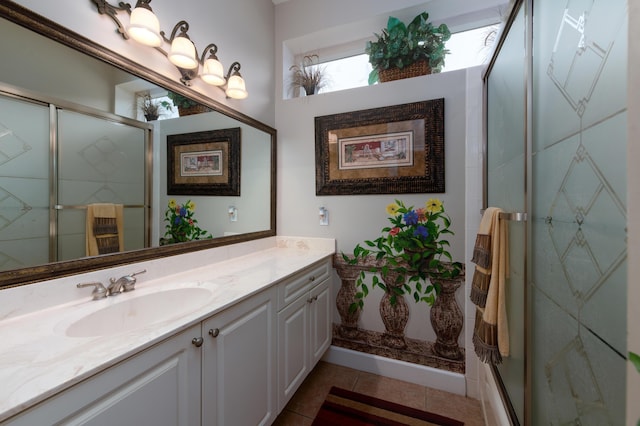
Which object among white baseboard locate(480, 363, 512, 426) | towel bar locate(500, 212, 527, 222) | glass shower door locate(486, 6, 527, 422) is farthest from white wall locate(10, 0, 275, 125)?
white baseboard locate(480, 363, 512, 426)

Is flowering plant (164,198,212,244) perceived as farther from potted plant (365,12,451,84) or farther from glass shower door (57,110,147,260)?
potted plant (365,12,451,84)

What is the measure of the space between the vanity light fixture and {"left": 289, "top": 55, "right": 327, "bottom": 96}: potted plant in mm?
585

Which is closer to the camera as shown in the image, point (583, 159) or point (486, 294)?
point (583, 159)

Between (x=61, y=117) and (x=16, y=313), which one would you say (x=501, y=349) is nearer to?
(x=16, y=313)

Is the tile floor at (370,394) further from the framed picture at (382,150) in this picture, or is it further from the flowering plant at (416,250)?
the framed picture at (382,150)

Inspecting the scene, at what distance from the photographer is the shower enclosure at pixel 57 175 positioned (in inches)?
33.4

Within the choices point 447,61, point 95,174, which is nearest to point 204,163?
point 95,174

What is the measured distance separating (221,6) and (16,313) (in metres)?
1.92

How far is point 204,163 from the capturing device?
164cm

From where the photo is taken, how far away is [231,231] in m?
1.79

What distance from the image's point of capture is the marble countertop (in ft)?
1.72

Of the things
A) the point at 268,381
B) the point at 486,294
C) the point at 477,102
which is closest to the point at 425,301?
the point at 486,294

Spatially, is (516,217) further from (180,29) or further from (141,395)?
(180,29)

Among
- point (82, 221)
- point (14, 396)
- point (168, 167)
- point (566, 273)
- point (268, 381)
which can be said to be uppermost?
point (168, 167)
